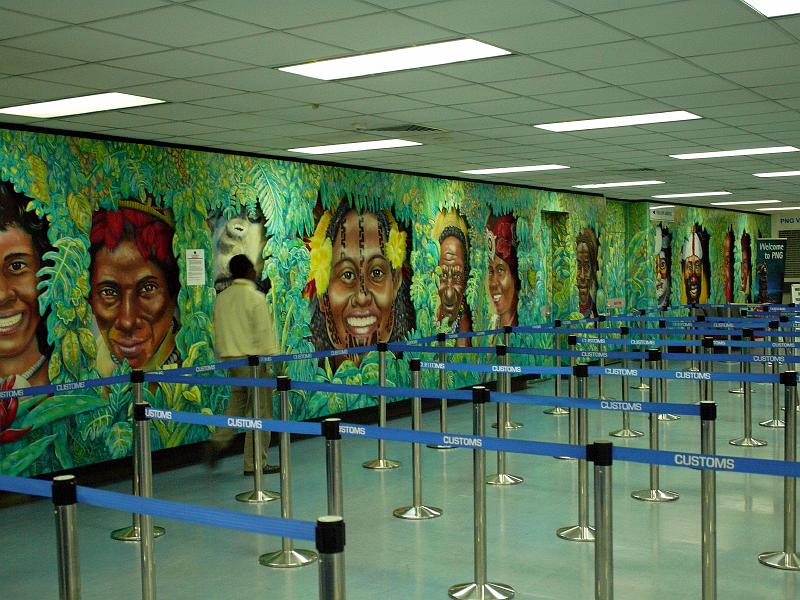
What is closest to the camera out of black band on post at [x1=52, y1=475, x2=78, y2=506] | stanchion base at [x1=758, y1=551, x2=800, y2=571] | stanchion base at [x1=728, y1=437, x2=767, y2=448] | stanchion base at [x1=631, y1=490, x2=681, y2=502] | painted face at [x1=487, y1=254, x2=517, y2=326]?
black band on post at [x1=52, y1=475, x2=78, y2=506]

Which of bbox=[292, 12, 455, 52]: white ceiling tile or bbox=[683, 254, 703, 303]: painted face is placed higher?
bbox=[292, 12, 455, 52]: white ceiling tile

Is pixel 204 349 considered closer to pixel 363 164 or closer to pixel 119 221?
pixel 119 221

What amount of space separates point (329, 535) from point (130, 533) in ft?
14.3

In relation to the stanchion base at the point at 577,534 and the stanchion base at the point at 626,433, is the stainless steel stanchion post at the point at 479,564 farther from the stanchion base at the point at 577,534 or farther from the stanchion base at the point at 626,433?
the stanchion base at the point at 626,433

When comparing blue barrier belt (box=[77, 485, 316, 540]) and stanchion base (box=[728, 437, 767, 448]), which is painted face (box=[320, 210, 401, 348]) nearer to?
stanchion base (box=[728, 437, 767, 448])

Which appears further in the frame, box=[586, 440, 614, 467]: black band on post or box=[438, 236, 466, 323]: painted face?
box=[438, 236, 466, 323]: painted face

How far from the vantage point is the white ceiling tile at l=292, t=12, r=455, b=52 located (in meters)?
4.96

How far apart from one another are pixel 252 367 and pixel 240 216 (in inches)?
84.3

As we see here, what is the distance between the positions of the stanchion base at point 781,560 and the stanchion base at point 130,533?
423 centimetres

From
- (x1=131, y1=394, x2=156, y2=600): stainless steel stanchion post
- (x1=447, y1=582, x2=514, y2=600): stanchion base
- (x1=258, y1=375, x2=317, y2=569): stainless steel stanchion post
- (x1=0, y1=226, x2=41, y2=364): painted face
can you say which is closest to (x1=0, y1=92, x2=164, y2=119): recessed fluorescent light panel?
(x1=0, y1=226, x2=41, y2=364): painted face

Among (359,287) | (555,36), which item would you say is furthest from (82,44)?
(359,287)

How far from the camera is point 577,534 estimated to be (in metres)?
6.67

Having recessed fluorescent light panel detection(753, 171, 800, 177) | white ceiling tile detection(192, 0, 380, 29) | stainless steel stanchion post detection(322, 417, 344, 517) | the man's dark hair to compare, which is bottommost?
stainless steel stanchion post detection(322, 417, 344, 517)

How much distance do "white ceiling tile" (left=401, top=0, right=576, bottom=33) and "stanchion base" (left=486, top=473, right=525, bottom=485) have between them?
4.46m
